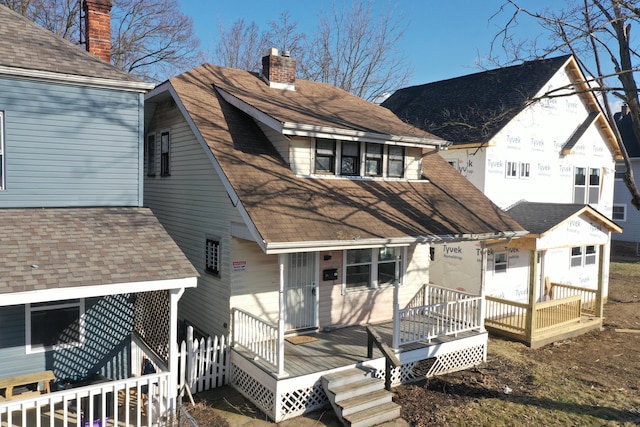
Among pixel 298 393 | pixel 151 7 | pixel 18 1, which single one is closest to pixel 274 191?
pixel 298 393

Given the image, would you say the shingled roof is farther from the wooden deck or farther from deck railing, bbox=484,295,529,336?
the wooden deck

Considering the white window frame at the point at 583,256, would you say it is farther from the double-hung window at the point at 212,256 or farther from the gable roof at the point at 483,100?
the double-hung window at the point at 212,256

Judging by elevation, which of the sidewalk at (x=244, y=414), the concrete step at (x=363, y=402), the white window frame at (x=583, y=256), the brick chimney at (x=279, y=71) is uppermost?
the brick chimney at (x=279, y=71)

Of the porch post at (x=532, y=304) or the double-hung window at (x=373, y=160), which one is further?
the porch post at (x=532, y=304)

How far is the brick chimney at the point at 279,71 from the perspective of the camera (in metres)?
14.9

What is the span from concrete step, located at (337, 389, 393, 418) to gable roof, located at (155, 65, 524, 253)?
303 centimetres

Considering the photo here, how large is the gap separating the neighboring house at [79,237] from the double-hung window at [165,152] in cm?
373

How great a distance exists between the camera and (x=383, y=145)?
13344mm

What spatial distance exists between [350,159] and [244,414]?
268 inches

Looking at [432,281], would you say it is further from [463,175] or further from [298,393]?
[298,393]

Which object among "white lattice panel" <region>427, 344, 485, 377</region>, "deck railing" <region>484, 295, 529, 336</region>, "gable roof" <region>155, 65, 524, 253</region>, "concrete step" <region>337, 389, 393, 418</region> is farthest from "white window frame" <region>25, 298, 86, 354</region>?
"deck railing" <region>484, 295, 529, 336</region>

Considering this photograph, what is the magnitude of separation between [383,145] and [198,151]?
5.00 metres

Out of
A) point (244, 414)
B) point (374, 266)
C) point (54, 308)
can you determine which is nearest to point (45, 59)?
point (54, 308)

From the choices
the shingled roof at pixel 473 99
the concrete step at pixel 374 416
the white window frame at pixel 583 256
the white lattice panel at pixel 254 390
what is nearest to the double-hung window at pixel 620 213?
the white window frame at pixel 583 256
